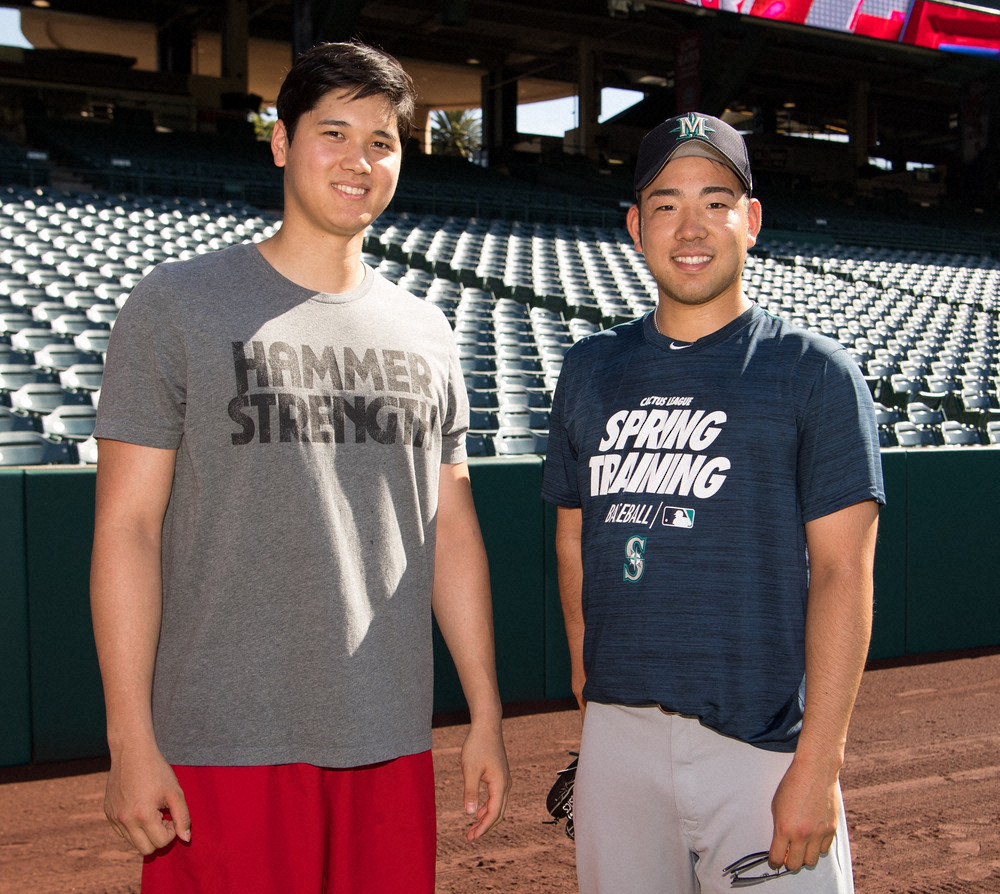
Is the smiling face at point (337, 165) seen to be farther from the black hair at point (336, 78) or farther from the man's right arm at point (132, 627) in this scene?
the man's right arm at point (132, 627)

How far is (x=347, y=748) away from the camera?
5.28 feet

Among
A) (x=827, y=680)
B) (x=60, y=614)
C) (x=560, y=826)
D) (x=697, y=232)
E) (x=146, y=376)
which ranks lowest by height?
(x=560, y=826)

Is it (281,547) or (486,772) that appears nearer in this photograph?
(281,547)

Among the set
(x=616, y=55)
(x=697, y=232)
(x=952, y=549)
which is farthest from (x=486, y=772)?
(x=616, y=55)

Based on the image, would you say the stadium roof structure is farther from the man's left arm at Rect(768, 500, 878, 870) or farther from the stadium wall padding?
the man's left arm at Rect(768, 500, 878, 870)

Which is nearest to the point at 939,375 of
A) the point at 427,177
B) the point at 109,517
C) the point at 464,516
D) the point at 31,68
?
the point at 464,516

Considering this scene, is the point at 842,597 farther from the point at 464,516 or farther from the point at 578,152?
the point at 578,152

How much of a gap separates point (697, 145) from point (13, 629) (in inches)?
141

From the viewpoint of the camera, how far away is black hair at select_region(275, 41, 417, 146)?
1.72m

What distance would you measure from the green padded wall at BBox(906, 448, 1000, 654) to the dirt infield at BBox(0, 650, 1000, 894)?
3.56 ft

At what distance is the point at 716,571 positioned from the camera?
5.42 feet

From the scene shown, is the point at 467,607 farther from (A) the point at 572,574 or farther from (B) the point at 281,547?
(B) the point at 281,547

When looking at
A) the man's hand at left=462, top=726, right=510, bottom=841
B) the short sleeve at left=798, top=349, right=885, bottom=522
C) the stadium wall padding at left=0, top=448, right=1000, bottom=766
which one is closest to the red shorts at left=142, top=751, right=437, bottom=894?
the man's hand at left=462, top=726, right=510, bottom=841

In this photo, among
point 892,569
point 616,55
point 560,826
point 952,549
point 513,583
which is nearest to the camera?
point 560,826
